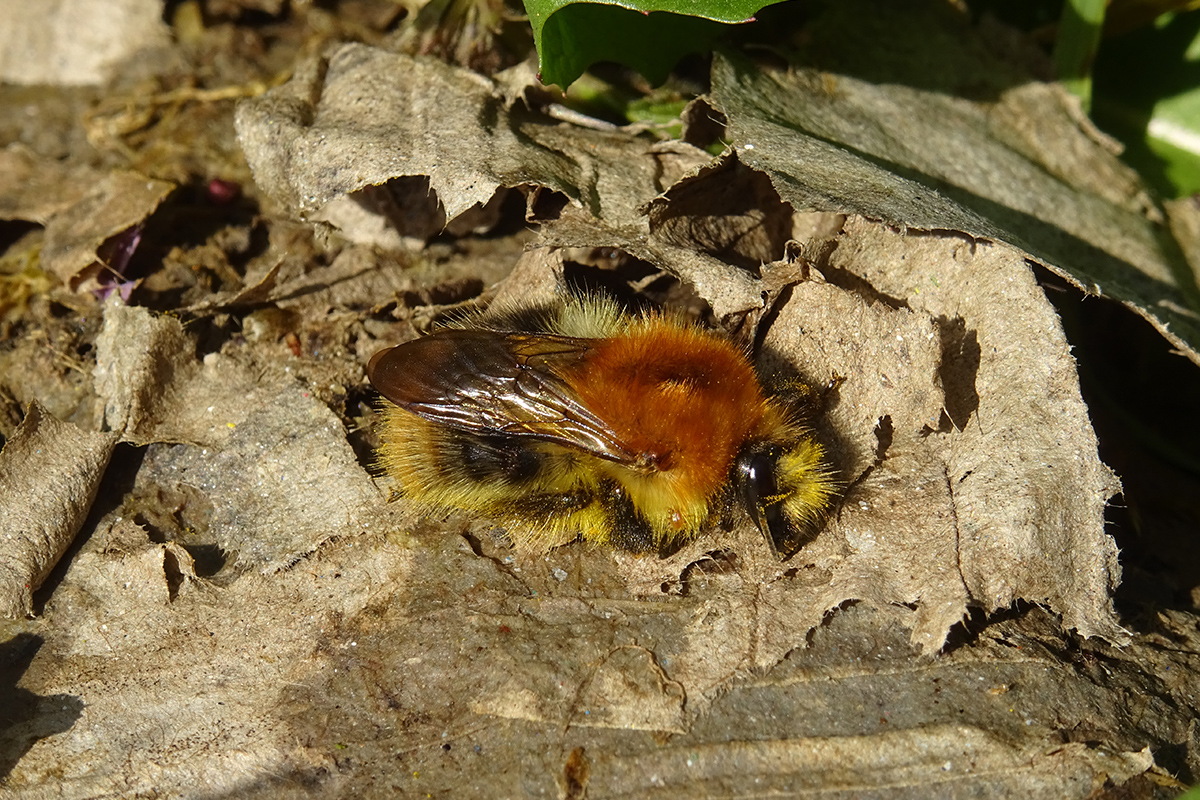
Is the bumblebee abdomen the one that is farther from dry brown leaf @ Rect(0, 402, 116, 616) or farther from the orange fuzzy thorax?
dry brown leaf @ Rect(0, 402, 116, 616)

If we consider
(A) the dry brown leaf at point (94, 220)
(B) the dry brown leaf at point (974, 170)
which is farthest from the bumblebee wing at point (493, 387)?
(A) the dry brown leaf at point (94, 220)

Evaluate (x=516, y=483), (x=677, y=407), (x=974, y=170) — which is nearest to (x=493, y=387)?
(x=516, y=483)

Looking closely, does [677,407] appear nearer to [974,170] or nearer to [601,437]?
[601,437]

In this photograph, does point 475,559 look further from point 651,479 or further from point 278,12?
point 278,12

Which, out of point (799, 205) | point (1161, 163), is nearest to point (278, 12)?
point (799, 205)

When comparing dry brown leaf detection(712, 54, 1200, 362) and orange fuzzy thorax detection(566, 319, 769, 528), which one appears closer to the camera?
orange fuzzy thorax detection(566, 319, 769, 528)

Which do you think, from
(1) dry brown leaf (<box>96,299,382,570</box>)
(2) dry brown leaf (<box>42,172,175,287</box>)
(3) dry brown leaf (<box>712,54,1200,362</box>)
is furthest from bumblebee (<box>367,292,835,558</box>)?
(2) dry brown leaf (<box>42,172,175,287</box>)

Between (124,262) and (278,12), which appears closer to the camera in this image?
(124,262)
